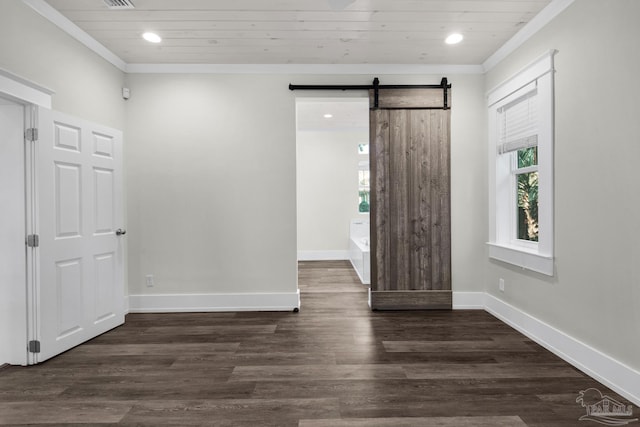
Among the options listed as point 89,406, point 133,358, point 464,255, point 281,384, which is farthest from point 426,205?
point 89,406

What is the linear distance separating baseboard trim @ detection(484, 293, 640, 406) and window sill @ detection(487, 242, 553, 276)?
1.44 feet

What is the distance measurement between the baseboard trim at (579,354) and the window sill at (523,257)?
1.44ft

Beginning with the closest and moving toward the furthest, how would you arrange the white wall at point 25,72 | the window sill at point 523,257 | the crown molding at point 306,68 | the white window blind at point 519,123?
1. the white wall at point 25,72
2. the window sill at point 523,257
3. the white window blind at point 519,123
4. the crown molding at point 306,68

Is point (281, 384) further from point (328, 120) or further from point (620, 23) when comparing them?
point (328, 120)

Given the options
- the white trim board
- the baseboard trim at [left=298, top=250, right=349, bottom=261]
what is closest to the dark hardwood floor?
the white trim board

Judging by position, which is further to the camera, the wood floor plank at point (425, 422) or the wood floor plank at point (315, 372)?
the wood floor plank at point (315, 372)

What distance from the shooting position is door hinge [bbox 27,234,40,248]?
2738 mm

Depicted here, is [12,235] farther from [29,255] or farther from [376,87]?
[376,87]

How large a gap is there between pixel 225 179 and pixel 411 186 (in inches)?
81.1

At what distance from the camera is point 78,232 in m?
3.15

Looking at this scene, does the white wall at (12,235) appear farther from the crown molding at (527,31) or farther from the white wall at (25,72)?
the crown molding at (527,31)

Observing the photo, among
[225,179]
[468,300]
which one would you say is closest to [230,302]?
[225,179]

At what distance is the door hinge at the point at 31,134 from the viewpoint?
2.74 metres

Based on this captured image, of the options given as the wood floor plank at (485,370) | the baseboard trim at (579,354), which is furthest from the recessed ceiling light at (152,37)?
the baseboard trim at (579,354)
